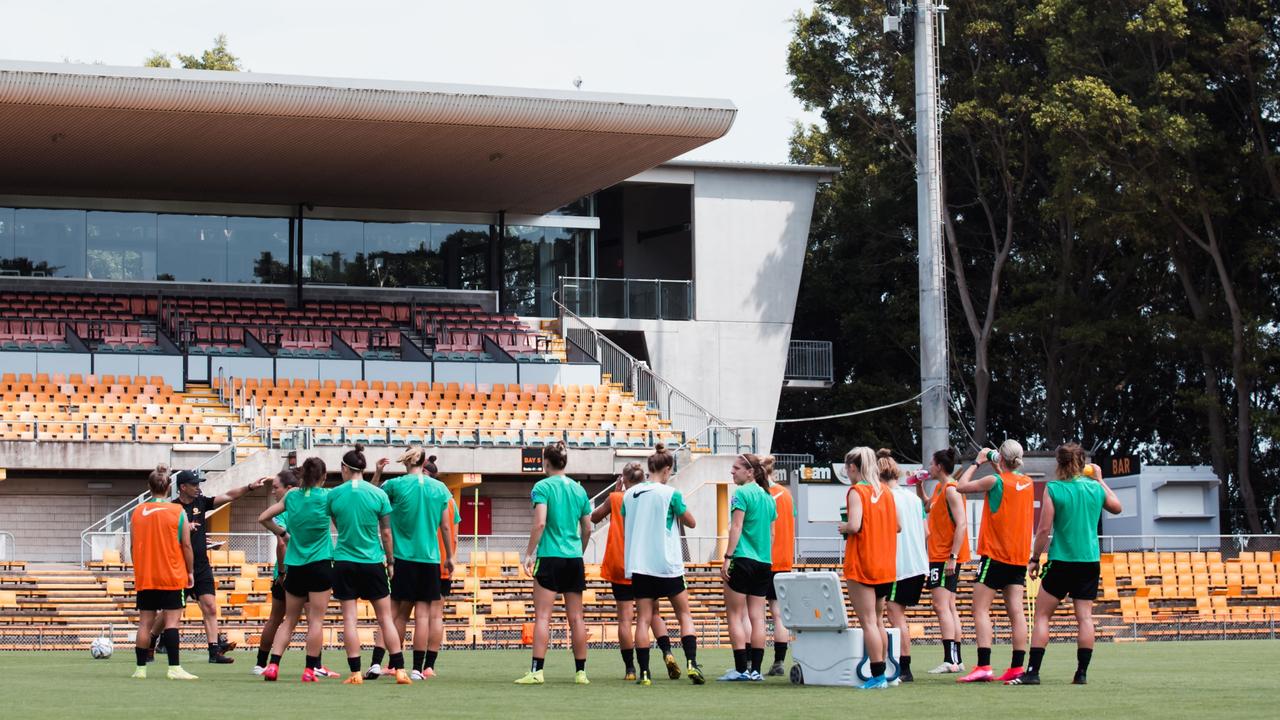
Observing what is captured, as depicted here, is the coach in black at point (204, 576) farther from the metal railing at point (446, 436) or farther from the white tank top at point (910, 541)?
the metal railing at point (446, 436)

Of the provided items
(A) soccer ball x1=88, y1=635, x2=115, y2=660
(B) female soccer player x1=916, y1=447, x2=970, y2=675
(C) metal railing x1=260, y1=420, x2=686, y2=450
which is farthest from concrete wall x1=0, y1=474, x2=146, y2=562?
(B) female soccer player x1=916, y1=447, x2=970, y2=675

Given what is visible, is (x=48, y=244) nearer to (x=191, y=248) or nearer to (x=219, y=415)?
(x=191, y=248)

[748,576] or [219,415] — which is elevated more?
[219,415]

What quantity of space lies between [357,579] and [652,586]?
2.10 m

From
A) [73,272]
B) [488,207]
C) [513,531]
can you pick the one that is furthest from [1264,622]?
[73,272]

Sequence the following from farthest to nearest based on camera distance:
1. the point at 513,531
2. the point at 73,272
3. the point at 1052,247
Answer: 1. the point at 1052,247
2. the point at 73,272
3. the point at 513,531

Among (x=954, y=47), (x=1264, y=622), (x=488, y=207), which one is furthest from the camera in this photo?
(x=954, y=47)

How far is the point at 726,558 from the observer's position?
44.5 feet

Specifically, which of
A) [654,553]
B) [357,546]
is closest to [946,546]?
[654,553]

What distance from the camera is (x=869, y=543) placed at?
40.8ft

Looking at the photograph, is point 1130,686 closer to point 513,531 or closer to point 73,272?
point 513,531

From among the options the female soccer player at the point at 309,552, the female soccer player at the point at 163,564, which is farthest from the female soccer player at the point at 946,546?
the female soccer player at the point at 163,564

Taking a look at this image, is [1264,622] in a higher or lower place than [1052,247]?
lower

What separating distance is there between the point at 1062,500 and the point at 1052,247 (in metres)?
36.8
